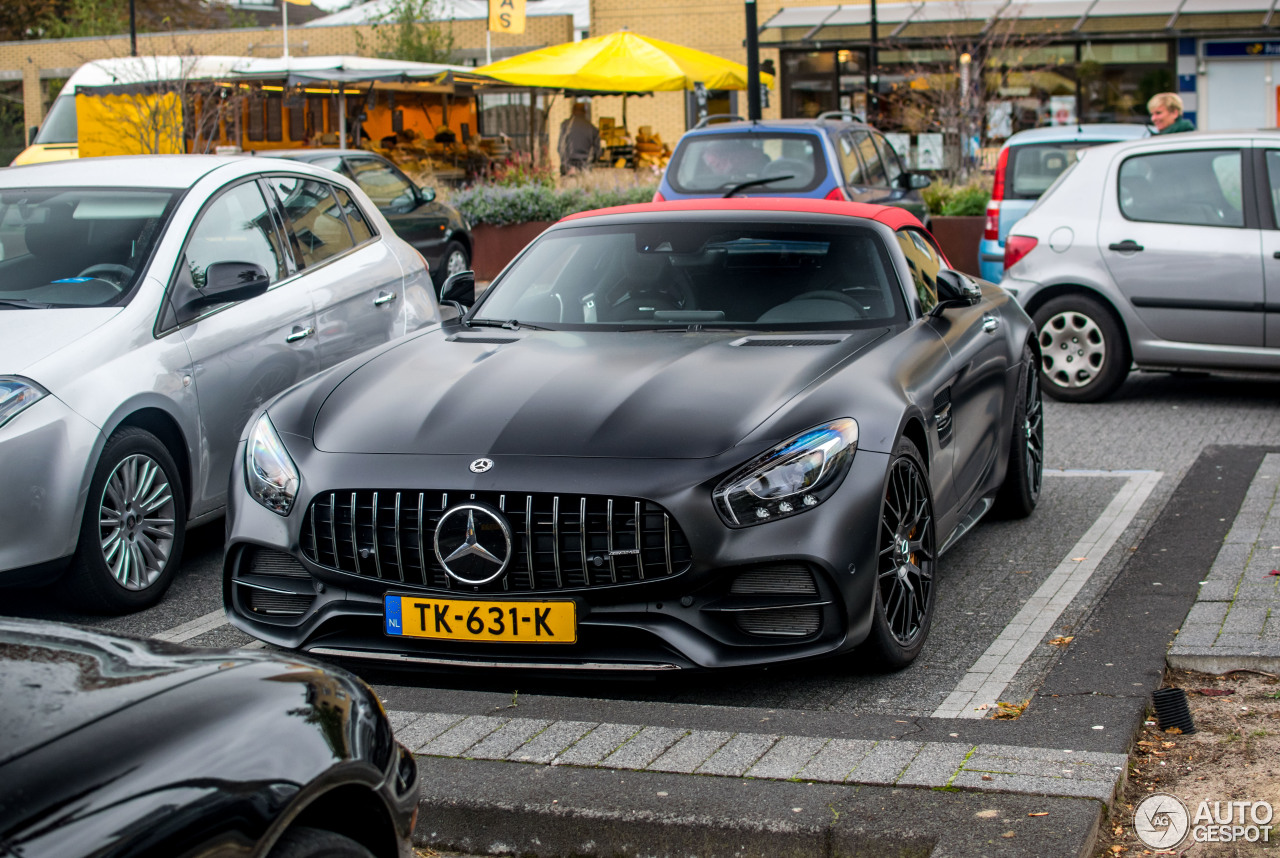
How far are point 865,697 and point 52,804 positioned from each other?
3.06 meters

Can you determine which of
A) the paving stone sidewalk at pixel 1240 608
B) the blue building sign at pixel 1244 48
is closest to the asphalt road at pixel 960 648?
the paving stone sidewalk at pixel 1240 608

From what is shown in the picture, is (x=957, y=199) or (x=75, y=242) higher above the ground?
(x=957, y=199)

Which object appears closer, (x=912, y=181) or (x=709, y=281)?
(x=709, y=281)

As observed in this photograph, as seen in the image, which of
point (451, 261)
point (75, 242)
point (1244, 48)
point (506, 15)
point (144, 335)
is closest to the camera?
point (144, 335)

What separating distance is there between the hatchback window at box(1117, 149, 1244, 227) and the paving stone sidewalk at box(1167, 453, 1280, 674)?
3219mm

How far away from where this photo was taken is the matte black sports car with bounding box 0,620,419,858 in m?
1.83

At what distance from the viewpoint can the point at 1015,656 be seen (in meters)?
4.86

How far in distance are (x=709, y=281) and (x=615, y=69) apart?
53.3 feet

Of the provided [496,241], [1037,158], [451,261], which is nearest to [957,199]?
Answer: [1037,158]

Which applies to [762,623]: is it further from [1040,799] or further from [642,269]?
[642,269]

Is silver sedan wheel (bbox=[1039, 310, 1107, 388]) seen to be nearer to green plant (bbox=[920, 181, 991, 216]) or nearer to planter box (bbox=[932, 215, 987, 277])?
planter box (bbox=[932, 215, 987, 277])

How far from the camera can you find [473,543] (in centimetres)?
412

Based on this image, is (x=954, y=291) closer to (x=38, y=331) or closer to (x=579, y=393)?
(x=579, y=393)

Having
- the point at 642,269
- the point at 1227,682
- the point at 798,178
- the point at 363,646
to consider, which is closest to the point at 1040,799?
the point at 1227,682
